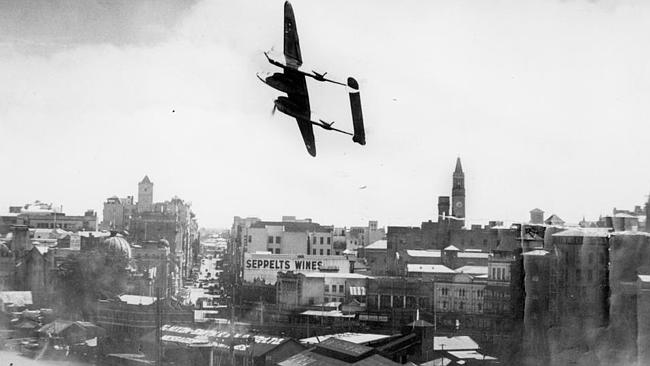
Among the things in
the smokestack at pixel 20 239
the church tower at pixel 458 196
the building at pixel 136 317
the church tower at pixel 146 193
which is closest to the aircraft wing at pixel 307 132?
the building at pixel 136 317

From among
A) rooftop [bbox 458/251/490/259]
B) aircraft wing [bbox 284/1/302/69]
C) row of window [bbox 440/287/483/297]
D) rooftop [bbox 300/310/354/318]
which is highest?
aircraft wing [bbox 284/1/302/69]

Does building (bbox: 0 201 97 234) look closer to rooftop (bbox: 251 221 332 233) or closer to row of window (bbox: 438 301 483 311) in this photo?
rooftop (bbox: 251 221 332 233)

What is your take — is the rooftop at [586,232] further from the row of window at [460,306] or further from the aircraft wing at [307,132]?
the aircraft wing at [307,132]

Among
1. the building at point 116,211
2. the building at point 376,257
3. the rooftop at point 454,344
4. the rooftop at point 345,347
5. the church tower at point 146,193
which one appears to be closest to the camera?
the rooftop at point 345,347

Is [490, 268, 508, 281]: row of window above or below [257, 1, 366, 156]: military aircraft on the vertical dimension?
below

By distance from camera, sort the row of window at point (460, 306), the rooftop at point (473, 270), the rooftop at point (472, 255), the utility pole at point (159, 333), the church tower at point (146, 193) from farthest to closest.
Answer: the church tower at point (146, 193), the rooftop at point (472, 255), the rooftop at point (473, 270), the row of window at point (460, 306), the utility pole at point (159, 333)

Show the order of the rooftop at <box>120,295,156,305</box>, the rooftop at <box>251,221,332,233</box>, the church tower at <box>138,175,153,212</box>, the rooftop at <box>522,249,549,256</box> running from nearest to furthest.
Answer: the rooftop at <box>522,249,549,256</box> → the rooftop at <box>120,295,156,305</box> → the rooftop at <box>251,221,332,233</box> → the church tower at <box>138,175,153,212</box>

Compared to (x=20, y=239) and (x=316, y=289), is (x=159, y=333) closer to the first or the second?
(x=316, y=289)

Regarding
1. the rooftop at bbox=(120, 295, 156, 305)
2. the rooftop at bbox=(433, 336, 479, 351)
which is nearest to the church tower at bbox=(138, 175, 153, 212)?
the rooftop at bbox=(120, 295, 156, 305)

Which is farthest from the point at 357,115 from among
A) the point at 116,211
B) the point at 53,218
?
the point at 116,211
